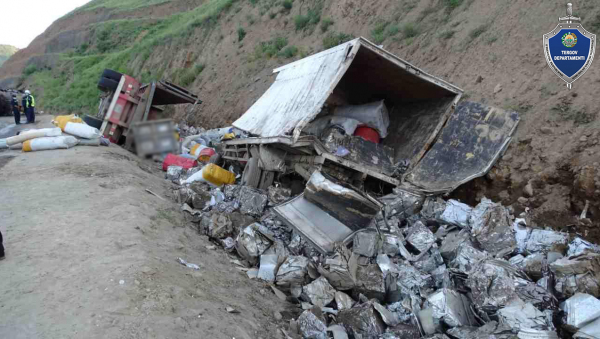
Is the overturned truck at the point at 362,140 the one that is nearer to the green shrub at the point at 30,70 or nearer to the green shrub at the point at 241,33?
the green shrub at the point at 241,33

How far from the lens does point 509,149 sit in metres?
5.05

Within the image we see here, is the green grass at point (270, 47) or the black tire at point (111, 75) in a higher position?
the green grass at point (270, 47)

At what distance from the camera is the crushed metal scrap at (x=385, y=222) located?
328cm

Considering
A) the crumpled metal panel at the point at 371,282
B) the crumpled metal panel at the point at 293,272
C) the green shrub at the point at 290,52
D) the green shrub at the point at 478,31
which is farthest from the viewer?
the green shrub at the point at 290,52

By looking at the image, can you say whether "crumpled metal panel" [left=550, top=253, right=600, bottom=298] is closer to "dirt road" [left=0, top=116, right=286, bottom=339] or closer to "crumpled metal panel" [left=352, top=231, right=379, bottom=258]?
"crumpled metal panel" [left=352, top=231, right=379, bottom=258]

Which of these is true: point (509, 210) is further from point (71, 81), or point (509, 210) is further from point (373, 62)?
point (71, 81)

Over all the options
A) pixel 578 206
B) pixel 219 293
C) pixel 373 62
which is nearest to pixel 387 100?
pixel 373 62

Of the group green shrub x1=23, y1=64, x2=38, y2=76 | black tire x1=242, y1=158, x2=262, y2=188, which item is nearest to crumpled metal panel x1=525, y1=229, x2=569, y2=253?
black tire x1=242, y1=158, x2=262, y2=188

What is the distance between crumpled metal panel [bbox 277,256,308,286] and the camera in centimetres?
393

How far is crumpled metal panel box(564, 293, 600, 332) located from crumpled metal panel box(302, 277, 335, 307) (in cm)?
194

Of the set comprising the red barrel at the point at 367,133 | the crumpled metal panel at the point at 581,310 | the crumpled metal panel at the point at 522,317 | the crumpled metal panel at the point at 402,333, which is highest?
the red barrel at the point at 367,133

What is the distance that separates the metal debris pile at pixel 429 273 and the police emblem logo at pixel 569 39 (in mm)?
2681

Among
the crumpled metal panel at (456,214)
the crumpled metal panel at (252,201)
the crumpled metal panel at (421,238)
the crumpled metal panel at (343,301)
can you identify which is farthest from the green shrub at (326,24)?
the crumpled metal panel at (343,301)

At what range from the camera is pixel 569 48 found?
5.36 meters
